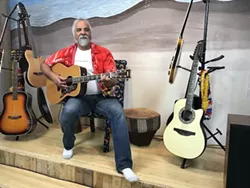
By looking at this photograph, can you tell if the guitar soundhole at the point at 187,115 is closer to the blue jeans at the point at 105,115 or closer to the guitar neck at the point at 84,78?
the blue jeans at the point at 105,115

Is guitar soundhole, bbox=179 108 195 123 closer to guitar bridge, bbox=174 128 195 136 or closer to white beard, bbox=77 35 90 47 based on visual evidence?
guitar bridge, bbox=174 128 195 136

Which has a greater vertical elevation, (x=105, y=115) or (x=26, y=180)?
(x=105, y=115)

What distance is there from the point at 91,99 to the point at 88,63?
31 centimetres

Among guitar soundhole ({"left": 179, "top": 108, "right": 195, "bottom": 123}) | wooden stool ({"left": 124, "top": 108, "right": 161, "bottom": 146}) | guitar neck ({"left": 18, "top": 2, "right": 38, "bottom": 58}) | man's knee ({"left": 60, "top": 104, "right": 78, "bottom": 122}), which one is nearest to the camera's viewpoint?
guitar soundhole ({"left": 179, "top": 108, "right": 195, "bottom": 123})

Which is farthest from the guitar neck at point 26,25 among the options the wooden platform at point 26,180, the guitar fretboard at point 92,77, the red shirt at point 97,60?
the wooden platform at point 26,180

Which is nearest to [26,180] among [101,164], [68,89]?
[101,164]

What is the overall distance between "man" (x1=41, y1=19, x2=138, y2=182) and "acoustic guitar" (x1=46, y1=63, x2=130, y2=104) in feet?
0.14

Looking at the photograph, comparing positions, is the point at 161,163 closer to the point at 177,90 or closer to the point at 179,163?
the point at 179,163

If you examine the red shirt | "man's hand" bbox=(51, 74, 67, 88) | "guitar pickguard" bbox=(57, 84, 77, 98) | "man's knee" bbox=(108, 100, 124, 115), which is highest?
the red shirt

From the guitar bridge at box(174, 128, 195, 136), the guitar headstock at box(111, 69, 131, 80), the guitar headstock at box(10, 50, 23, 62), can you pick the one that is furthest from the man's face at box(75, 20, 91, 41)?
the guitar bridge at box(174, 128, 195, 136)

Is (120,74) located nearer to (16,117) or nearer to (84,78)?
(84,78)

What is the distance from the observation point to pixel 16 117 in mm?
2402

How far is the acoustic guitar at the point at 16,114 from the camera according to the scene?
2.40m

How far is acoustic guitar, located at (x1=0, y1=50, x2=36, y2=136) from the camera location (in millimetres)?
2400
